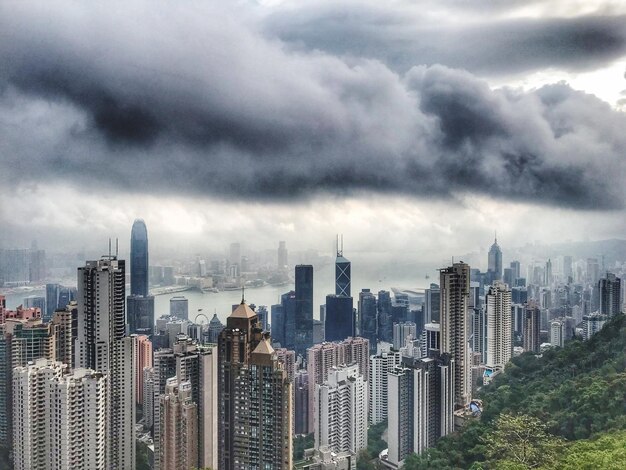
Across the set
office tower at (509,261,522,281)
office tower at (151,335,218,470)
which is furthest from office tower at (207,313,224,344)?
office tower at (509,261,522,281)

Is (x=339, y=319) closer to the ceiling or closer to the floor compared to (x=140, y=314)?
closer to the floor

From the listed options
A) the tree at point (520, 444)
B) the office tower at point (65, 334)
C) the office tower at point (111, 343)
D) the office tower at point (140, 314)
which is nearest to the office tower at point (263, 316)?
the office tower at point (140, 314)

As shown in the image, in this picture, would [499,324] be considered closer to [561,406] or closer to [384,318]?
[384,318]

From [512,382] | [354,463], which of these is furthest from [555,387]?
[354,463]

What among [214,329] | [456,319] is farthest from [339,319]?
[214,329]

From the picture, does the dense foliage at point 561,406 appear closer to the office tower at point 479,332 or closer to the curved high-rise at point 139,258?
→ the office tower at point 479,332

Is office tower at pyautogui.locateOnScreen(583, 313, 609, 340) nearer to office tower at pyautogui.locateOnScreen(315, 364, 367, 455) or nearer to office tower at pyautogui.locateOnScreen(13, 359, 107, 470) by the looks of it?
office tower at pyautogui.locateOnScreen(315, 364, 367, 455)
